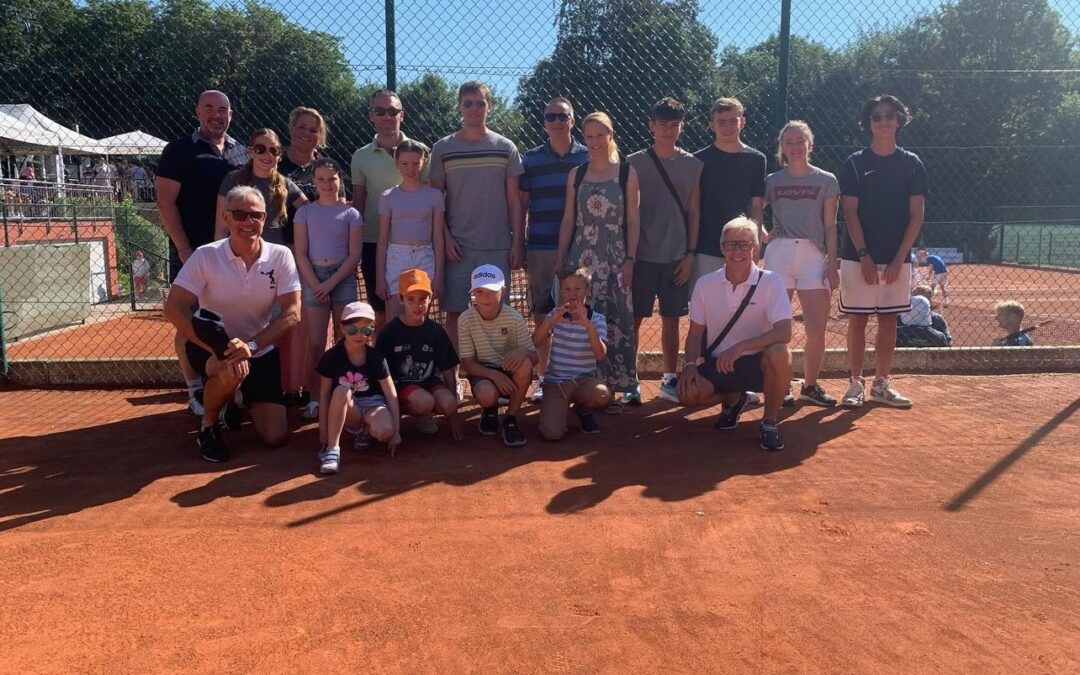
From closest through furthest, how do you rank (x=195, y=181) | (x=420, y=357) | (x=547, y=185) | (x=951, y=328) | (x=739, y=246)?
(x=739, y=246) → (x=420, y=357) → (x=195, y=181) → (x=547, y=185) → (x=951, y=328)

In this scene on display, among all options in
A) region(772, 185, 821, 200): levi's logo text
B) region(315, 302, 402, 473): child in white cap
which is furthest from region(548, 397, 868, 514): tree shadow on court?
region(772, 185, 821, 200): levi's logo text

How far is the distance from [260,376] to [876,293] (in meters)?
3.91

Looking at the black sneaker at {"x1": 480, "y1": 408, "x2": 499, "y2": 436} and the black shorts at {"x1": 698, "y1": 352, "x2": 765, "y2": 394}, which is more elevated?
the black shorts at {"x1": 698, "y1": 352, "x2": 765, "y2": 394}

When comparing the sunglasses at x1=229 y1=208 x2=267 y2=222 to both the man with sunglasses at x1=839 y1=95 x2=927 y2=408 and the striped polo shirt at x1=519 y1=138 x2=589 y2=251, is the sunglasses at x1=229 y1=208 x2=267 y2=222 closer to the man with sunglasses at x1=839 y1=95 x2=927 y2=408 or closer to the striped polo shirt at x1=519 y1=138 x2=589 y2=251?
the striped polo shirt at x1=519 y1=138 x2=589 y2=251

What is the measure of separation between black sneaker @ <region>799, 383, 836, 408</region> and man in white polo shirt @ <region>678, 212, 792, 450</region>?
105 centimetres

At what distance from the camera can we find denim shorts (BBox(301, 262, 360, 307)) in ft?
17.1

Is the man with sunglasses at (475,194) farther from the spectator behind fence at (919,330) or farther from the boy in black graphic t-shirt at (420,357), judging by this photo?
the spectator behind fence at (919,330)

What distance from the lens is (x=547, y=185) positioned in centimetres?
532

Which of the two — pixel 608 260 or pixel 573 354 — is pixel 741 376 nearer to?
pixel 573 354

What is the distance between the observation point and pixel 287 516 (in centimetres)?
364

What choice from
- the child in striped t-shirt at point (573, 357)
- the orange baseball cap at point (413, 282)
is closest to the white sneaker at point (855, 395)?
the child in striped t-shirt at point (573, 357)

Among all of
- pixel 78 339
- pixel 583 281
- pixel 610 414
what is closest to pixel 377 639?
pixel 583 281

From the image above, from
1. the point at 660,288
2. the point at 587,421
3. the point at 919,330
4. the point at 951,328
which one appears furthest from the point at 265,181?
the point at 951,328

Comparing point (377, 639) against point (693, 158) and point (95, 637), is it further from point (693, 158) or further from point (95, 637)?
point (693, 158)
